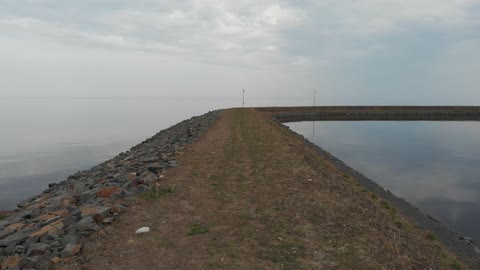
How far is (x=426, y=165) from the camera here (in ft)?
100

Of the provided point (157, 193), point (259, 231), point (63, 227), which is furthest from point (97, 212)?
point (259, 231)

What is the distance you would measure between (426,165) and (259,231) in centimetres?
2745

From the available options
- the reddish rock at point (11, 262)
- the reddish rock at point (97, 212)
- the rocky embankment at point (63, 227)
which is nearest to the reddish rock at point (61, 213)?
the rocky embankment at point (63, 227)

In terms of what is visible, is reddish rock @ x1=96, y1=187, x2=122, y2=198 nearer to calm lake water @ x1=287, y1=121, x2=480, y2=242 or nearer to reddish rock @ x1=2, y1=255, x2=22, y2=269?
reddish rock @ x1=2, y1=255, x2=22, y2=269

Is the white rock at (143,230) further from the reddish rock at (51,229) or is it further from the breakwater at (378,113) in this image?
the breakwater at (378,113)

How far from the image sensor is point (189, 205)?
398 inches

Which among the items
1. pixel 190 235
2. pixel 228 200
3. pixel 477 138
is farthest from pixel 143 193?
pixel 477 138

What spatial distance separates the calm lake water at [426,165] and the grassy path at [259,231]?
705 cm

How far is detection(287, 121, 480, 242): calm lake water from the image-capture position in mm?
17517

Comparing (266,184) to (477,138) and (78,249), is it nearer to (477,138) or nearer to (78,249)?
(78,249)

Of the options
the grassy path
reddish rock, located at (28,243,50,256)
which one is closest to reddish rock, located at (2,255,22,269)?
reddish rock, located at (28,243,50,256)

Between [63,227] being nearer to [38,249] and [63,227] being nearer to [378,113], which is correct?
[38,249]

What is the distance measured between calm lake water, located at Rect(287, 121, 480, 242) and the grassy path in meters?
7.05

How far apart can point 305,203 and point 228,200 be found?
2.32 m
